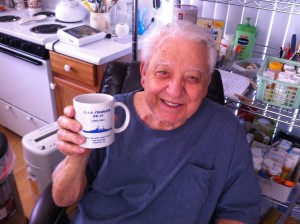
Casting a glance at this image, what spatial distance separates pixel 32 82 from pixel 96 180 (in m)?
1.37

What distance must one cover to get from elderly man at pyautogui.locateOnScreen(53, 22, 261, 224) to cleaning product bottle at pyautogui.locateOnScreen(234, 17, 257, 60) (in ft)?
1.97

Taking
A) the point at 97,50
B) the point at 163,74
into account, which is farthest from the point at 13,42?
the point at 163,74

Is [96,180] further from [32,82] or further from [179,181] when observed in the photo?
[32,82]

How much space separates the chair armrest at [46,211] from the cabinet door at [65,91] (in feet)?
3.23

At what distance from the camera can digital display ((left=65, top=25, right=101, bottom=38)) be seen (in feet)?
6.25

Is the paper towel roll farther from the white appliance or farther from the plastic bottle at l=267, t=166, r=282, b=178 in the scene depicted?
the plastic bottle at l=267, t=166, r=282, b=178

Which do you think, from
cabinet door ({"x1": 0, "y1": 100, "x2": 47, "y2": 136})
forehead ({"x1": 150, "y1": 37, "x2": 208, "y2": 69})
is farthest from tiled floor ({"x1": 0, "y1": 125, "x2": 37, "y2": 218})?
forehead ({"x1": 150, "y1": 37, "x2": 208, "y2": 69})

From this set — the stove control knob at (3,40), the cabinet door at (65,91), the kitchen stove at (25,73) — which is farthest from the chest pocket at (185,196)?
the stove control knob at (3,40)

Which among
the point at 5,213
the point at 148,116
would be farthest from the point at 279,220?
the point at 5,213

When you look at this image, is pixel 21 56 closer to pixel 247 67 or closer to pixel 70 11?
pixel 70 11

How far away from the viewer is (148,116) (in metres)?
1.08

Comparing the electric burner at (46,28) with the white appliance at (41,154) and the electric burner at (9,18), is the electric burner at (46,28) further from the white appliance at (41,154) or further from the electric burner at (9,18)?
the white appliance at (41,154)

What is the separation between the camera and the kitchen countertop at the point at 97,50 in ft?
5.70

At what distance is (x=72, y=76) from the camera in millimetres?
1938
